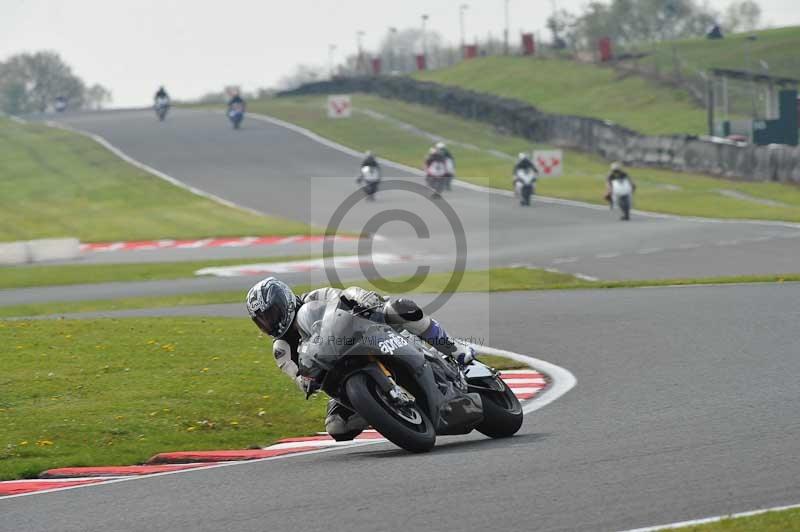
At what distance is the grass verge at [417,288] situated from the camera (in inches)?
822

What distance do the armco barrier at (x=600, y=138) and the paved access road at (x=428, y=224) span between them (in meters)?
5.69

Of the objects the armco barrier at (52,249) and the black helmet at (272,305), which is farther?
the armco barrier at (52,249)

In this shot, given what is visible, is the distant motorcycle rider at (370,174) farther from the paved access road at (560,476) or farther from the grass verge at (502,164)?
the paved access road at (560,476)

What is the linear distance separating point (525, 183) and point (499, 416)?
29.8 meters

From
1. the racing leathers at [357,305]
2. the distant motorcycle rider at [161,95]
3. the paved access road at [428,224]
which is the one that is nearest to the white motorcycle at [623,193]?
the paved access road at [428,224]

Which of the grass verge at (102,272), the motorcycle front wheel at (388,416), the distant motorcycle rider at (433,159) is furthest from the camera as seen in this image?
the distant motorcycle rider at (433,159)

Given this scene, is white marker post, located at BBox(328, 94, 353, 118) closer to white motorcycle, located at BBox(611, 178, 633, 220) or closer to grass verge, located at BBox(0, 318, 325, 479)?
white motorcycle, located at BBox(611, 178, 633, 220)

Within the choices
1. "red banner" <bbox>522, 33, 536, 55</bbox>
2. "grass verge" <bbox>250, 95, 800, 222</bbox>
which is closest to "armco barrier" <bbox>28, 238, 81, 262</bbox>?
"grass verge" <bbox>250, 95, 800, 222</bbox>

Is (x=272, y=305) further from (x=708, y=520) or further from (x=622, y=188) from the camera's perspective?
(x=622, y=188)

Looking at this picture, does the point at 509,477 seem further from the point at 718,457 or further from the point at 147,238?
the point at 147,238

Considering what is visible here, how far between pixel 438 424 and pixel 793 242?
752 inches

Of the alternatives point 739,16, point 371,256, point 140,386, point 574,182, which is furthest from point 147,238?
point 739,16

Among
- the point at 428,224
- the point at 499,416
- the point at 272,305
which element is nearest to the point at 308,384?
the point at 272,305

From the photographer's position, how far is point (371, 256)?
2864cm
